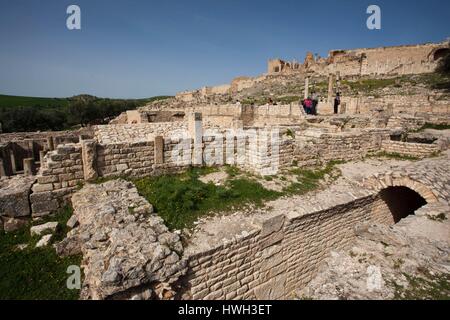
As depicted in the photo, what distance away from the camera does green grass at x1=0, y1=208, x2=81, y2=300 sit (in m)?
3.99

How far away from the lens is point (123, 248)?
3926 mm

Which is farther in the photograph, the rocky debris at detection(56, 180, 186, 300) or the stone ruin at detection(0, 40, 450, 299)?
the stone ruin at detection(0, 40, 450, 299)

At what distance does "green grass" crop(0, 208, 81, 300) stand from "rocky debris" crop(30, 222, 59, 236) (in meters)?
0.11

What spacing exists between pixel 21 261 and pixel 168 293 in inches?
114

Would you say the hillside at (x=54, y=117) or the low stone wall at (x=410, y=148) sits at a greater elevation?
the hillside at (x=54, y=117)

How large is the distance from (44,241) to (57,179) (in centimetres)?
163

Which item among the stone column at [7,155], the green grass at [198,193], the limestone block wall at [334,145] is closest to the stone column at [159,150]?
the green grass at [198,193]

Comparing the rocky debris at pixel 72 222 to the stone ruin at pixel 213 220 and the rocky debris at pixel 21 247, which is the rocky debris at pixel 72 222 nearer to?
the stone ruin at pixel 213 220

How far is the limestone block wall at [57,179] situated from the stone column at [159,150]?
193 centimetres

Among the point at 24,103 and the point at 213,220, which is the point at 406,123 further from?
the point at 24,103

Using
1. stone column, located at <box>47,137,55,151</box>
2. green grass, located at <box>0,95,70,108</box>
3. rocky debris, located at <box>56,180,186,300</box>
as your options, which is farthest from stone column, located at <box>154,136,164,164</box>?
green grass, located at <box>0,95,70,108</box>

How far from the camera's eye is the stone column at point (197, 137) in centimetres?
799

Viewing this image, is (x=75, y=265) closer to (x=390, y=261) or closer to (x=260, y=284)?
(x=260, y=284)

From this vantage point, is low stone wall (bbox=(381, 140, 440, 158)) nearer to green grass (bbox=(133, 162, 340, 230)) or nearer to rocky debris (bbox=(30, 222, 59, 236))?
green grass (bbox=(133, 162, 340, 230))
